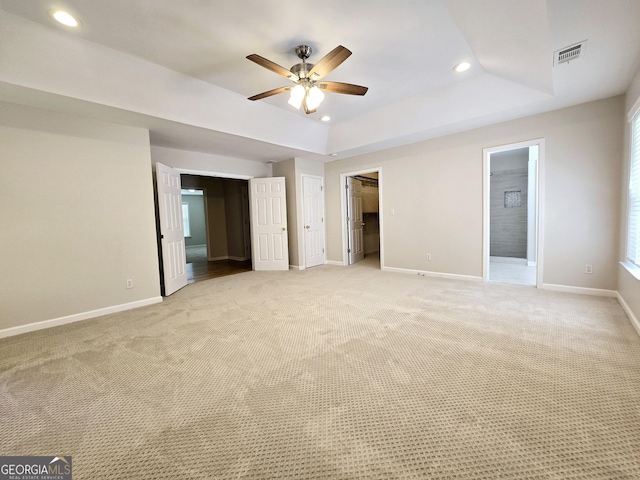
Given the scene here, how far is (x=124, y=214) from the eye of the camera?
11.6ft

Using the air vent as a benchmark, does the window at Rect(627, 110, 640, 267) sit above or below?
below

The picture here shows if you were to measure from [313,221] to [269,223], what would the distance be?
102cm

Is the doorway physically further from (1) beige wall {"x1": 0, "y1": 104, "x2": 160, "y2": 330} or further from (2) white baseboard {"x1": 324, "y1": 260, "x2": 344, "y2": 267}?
(1) beige wall {"x1": 0, "y1": 104, "x2": 160, "y2": 330}

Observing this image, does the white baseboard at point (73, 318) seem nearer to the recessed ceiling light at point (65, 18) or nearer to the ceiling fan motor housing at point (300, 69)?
the recessed ceiling light at point (65, 18)

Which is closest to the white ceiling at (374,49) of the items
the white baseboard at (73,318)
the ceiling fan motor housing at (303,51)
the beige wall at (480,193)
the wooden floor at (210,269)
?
the ceiling fan motor housing at (303,51)

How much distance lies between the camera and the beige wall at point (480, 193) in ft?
11.0

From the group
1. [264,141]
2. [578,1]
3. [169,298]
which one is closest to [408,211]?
[264,141]

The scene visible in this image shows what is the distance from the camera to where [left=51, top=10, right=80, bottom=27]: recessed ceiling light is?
7.03 ft

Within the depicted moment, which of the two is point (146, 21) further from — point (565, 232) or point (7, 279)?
point (565, 232)

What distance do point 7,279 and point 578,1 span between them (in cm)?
544

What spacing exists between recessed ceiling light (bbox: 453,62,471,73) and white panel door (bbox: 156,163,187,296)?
166 inches

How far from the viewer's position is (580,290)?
3.59 m

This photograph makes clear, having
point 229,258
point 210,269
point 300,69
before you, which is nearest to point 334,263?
point 210,269

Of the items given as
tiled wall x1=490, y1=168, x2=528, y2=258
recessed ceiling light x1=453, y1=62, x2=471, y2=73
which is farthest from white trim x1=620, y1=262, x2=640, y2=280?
tiled wall x1=490, y1=168, x2=528, y2=258
